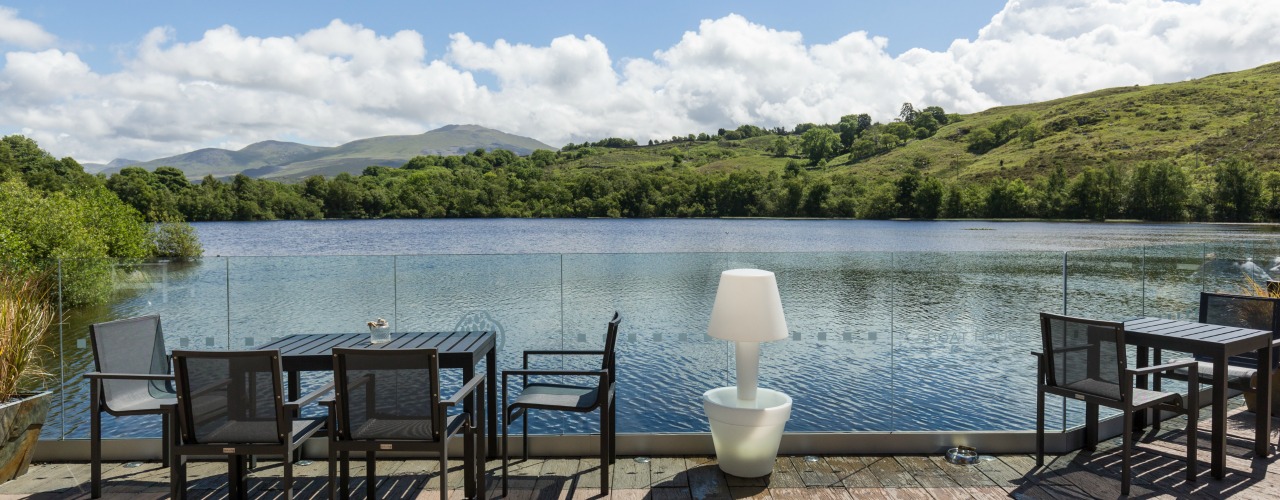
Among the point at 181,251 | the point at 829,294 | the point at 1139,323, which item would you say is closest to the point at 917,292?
the point at 829,294

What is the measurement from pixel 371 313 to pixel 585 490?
5.72 feet

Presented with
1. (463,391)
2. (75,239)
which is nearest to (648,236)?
(75,239)

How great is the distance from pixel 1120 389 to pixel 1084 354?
202 millimetres

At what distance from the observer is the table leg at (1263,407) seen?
349 cm

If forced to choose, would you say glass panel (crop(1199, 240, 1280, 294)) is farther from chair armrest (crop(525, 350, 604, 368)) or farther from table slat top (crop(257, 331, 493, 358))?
table slat top (crop(257, 331, 493, 358))

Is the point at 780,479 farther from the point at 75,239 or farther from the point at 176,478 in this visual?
the point at 75,239

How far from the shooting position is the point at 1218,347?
3.24 metres

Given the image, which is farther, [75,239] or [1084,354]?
[75,239]

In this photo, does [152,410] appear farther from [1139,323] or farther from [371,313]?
[1139,323]

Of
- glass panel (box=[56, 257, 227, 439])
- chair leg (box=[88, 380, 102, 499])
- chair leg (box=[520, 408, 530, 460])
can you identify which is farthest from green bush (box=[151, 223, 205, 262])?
chair leg (box=[520, 408, 530, 460])

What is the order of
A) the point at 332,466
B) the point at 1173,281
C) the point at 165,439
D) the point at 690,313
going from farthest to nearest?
the point at 1173,281
the point at 690,313
the point at 165,439
the point at 332,466

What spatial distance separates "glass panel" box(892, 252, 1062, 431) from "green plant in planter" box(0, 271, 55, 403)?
4.64m

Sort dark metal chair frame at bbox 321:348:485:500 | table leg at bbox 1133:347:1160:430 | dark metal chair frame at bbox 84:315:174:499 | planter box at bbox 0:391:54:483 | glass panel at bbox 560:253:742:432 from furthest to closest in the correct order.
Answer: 1. table leg at bbox 1133:347:1160:430
2. glass panel at bbox 560:253:742:432
3. planter box at bbox 0:391:54:483
4. dark metal chair frame at bbox 84:315:174:499
5. dark metal chair frame at bbox 321:348:485:500

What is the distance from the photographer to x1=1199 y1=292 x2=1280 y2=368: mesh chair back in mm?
4134
